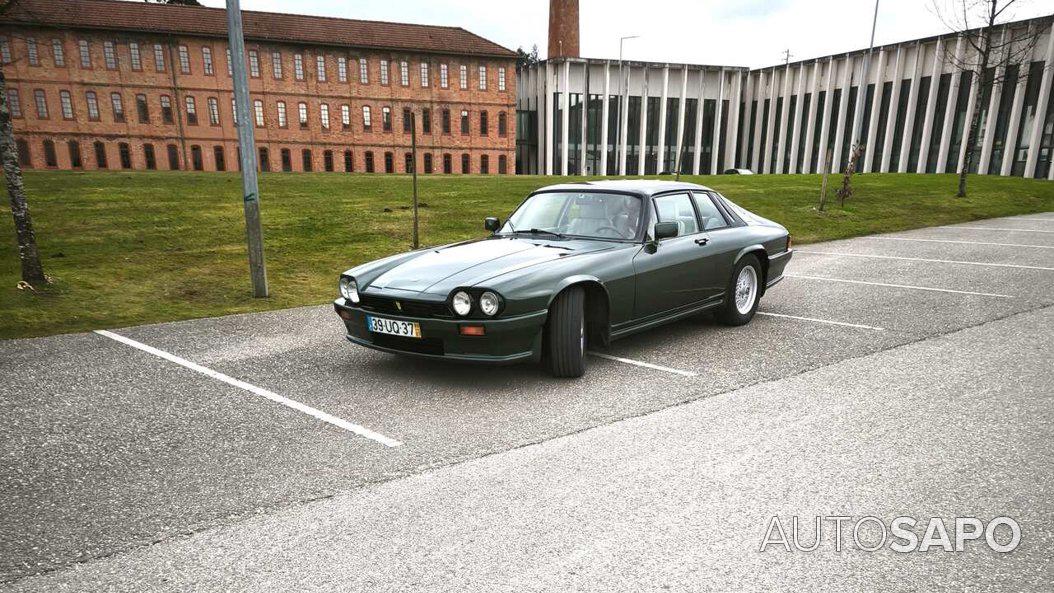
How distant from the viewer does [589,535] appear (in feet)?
9.05

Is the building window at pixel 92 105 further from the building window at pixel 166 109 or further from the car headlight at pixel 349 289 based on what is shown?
the car headlight at pixel 349 289

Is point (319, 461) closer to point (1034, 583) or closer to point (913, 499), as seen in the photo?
point (913, 499)

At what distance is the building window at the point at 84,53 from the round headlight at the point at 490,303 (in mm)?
53245

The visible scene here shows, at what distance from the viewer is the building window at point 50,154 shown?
45.9m

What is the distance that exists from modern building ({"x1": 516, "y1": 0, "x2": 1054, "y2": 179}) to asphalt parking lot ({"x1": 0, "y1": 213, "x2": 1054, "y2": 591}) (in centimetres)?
4013

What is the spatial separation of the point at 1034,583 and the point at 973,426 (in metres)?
1.74

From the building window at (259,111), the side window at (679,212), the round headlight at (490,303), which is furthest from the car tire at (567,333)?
the building window at (259,111)

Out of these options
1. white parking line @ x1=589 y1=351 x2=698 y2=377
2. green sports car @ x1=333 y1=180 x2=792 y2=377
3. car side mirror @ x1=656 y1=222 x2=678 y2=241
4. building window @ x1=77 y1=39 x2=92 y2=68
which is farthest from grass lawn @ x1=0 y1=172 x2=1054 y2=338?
building window @ x1=77 y1=39 x2=92 y2=68

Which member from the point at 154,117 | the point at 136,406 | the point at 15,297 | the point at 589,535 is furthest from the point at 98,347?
the point at 154,117

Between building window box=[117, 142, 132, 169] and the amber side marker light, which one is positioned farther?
building window box=[117, 142, 132, 169]

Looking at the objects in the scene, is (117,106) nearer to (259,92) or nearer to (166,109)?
(166,109)

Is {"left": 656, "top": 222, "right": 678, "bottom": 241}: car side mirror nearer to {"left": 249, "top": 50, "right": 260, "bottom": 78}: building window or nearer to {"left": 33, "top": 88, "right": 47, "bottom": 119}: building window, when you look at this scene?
{"left": 249, "top": 50, "right": 260, "bottom": 78}: building window

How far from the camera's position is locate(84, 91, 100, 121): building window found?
45.8m

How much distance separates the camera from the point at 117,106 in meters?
46.3
